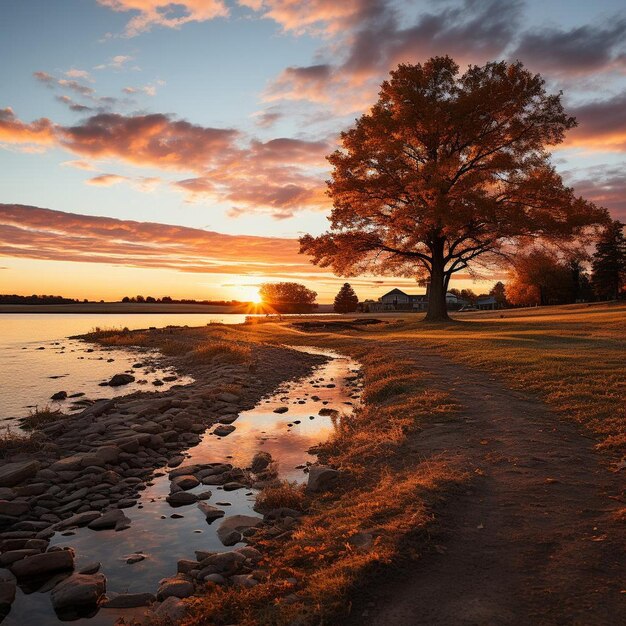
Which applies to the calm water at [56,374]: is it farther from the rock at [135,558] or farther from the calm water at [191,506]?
the rock at [135,558]

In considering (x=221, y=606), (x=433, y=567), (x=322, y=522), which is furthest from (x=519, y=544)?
(x=221, y=606)

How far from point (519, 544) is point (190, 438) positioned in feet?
28.1

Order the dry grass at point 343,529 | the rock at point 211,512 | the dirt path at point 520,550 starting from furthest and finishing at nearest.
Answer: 1. the rock at point 211,512
2. the dry grass at point 343,529
3. the dirt path at point 520,550

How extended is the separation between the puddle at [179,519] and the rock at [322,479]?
2.28 ft

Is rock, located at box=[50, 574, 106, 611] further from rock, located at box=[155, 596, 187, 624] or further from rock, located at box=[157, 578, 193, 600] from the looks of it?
rock, located at box=[155, 596, 187, 624]

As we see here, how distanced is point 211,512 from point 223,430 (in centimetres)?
514

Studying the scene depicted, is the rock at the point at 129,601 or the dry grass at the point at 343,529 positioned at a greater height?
the dry grass at the point at 343,529

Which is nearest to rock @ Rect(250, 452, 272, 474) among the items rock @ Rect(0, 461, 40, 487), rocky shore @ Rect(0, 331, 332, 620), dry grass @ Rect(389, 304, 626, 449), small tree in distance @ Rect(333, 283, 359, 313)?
rocky shore @ Rect(0, 331, 332, 620)

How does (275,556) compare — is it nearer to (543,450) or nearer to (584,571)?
(584,571)

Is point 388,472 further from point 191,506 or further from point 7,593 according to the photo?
point 7,593

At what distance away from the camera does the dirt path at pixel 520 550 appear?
4.39m

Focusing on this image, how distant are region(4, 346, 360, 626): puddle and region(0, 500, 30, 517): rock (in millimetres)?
1165

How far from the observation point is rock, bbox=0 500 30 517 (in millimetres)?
7676

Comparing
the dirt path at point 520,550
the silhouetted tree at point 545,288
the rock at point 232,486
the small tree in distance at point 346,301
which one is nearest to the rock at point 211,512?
the rock at point 232,486
